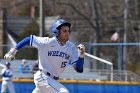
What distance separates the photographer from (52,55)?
877 cm

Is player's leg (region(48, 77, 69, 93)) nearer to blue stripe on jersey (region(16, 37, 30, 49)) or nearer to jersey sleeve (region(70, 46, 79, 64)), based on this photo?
jersey sleeve (region(70, 46, 79, 64))

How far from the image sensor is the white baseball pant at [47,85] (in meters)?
Answer: 8.54

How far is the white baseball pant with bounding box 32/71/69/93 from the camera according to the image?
854 centimetres

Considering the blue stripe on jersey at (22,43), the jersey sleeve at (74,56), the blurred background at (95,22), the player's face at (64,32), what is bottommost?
the jersey sleeve at (74,56)

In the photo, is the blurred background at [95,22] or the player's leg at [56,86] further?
the blurred background at [95,22]

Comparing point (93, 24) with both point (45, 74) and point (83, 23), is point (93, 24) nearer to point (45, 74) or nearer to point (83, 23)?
point (83, 23)

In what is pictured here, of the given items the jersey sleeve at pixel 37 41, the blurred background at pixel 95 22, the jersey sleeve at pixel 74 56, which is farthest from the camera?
the blurred background at pixel 95 22

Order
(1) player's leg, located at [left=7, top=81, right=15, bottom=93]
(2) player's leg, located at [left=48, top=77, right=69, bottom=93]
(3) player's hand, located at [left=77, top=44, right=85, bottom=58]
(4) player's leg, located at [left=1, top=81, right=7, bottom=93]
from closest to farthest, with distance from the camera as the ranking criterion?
(2) player's leg, located at [left=48, top=77, right=69, bottom=93], (3) player's hand, located at [left=77, top=44, right=85, bottom=58], (1) player's leg, located at [left=7, top=81, right=15, bottom=93], (4) player's leg, located at [left=1, top=81, right=7, bottom=93]

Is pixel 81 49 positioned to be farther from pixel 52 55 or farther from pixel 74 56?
pixel 52 55

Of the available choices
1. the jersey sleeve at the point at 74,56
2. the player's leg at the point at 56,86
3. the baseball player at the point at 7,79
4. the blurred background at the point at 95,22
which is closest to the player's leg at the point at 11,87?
the baseball player at the point at 7,79

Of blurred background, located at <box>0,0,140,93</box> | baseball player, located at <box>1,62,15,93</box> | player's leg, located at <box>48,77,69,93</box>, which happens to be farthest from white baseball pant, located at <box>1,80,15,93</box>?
player's leg, located at <box>48,77,69,93</box>

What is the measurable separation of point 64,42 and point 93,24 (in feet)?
90.5

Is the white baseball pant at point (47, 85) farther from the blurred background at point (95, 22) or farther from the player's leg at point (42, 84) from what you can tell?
the blurred background at point (95, 22)

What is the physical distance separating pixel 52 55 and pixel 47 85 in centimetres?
53
